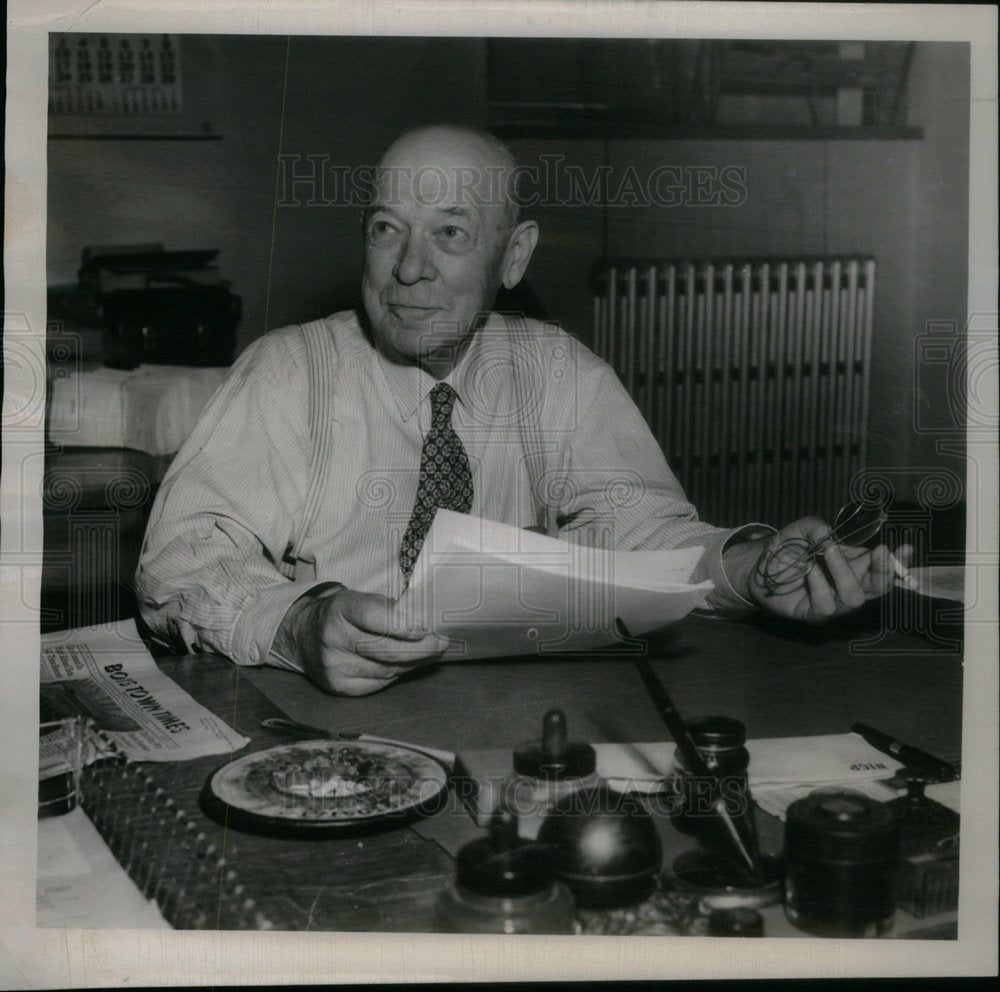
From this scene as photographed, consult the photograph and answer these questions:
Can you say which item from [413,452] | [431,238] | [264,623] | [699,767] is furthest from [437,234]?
[699,767]

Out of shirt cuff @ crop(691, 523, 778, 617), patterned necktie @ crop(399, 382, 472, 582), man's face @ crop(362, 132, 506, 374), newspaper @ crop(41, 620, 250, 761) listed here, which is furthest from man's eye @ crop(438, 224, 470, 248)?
newspaper @ crop(41, 620, 250, 761)

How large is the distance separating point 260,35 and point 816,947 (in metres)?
1.14

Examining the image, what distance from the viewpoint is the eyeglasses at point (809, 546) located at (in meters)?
1.18

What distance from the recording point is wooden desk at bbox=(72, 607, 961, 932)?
765 mm

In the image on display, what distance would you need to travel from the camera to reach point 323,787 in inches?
32.7

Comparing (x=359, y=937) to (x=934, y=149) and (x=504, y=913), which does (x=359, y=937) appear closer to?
(x=504, y=913)

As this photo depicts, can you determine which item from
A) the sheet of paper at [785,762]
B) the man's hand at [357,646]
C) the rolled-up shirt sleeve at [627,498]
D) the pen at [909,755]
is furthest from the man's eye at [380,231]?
the pen at [909,755]

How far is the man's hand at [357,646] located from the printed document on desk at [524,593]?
2cm

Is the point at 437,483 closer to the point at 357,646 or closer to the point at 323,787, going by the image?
the point at 357,646

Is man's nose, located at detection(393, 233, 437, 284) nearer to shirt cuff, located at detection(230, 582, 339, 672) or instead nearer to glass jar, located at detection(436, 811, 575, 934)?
shirt cuff, located at detection(230, 582, 339, 672)

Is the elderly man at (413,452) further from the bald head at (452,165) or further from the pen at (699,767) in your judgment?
the pen at (699,767)

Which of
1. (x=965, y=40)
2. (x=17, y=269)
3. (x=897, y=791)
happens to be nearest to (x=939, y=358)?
(x=965, y=40)

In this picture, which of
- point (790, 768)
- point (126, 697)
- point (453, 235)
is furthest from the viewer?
point (453, 235)

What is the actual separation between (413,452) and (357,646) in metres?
0.35
